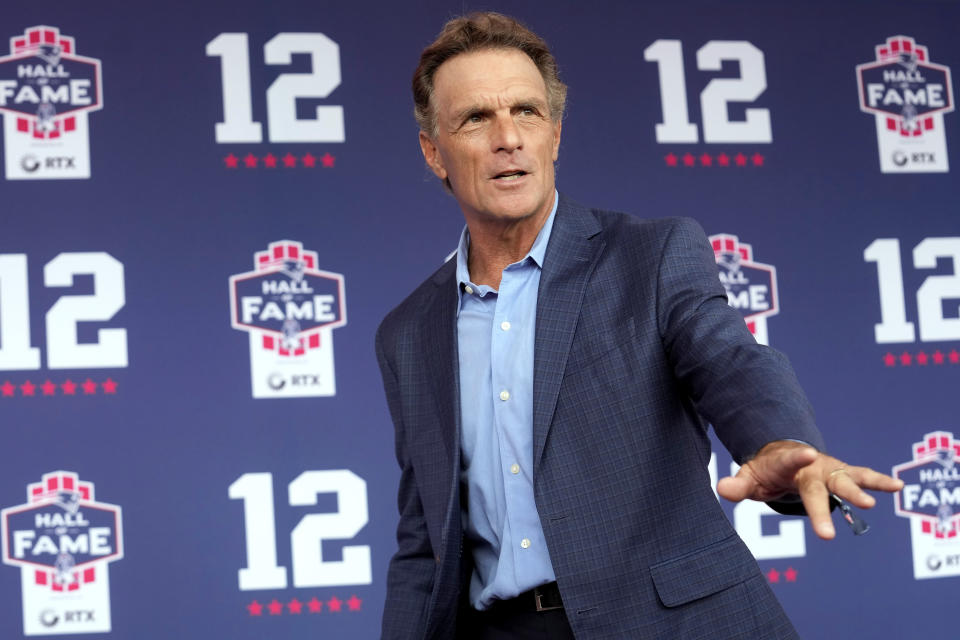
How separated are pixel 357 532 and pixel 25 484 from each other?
0.96m

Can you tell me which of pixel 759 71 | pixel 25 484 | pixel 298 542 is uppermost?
pixel 759 71

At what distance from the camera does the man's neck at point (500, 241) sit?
173cm

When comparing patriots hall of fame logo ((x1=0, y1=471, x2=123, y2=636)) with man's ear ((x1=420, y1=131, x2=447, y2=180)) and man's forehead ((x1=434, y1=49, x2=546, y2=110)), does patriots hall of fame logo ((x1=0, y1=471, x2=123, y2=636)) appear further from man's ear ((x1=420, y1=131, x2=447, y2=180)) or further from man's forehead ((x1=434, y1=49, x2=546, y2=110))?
man's forehead ((x1=434, y1=49, x2=546, y2=110))

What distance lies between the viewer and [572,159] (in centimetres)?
357

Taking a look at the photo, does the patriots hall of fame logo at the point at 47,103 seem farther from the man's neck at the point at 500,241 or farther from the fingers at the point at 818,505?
the fingers at the point at 818,505

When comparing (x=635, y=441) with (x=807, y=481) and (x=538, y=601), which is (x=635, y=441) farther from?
(x=807, y=481)

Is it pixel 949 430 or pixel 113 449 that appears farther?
pixel 949 430

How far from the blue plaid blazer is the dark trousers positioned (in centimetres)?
4

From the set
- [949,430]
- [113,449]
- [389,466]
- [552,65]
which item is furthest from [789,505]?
[949,430]

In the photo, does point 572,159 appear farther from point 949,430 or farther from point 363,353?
point 949,430

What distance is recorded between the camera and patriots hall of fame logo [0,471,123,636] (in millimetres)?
3098

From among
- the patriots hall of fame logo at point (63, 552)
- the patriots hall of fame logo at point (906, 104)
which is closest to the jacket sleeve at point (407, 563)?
the patriots hall of fame logo at point (63, 552)

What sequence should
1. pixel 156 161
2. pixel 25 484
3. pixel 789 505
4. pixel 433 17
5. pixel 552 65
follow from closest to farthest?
pixel 789 505 < pixel 552 65 < pixel 25 484 < pixel 156 161 < pixel 433 17

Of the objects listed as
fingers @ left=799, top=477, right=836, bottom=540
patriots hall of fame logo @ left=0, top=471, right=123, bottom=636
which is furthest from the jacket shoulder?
patriots hall of fame logo @ left=0, top=471, right=123, bottom=636
